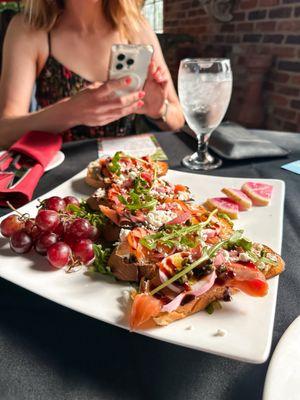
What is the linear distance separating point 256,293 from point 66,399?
30cm

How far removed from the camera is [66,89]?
73.2 inches

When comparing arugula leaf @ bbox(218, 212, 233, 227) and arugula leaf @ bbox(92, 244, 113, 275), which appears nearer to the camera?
arugula leaf @ bbox(92, 244, 113, 275)

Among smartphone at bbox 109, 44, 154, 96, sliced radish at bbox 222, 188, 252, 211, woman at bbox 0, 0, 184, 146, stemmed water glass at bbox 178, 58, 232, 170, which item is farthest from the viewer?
woman at bbox 0, 0, 184, 146

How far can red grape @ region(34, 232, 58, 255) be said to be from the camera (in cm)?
69

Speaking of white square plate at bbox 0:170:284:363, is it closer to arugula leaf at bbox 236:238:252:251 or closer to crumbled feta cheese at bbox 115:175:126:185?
arugula leaf at bbox 236:238:252:251

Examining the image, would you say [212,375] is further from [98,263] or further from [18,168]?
[18,168]

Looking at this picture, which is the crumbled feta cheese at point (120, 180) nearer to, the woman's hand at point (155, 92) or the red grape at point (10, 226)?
the red grape at point (10, 226)

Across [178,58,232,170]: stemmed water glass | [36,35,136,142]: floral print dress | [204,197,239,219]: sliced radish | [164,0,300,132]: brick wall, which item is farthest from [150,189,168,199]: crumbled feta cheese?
[164,0,300,132]: brick wall

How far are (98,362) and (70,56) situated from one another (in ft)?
5.44

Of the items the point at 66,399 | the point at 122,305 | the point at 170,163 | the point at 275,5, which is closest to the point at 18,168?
the point at 170,163

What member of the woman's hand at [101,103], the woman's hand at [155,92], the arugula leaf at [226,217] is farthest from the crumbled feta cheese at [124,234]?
the woman's hand at [155,92]

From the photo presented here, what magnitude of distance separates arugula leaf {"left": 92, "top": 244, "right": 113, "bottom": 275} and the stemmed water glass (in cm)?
58

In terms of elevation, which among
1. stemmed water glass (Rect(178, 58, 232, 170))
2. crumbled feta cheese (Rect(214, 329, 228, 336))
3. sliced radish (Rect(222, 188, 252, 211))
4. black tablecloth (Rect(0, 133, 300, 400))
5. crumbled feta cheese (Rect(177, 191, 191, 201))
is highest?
stemmed water glass (Rect(178, 58, 232, 170))

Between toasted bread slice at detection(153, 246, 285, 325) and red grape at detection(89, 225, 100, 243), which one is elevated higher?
toasted bread slice at detection(153, 246, 285, 325)
